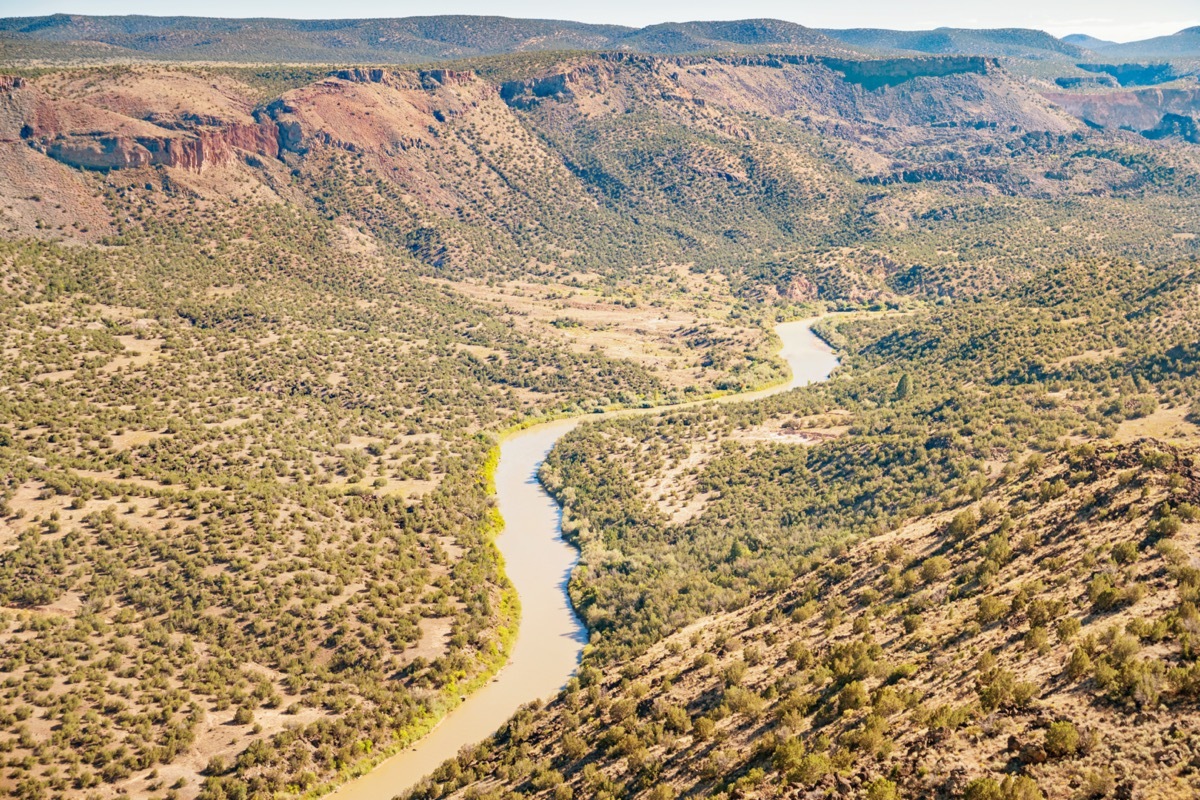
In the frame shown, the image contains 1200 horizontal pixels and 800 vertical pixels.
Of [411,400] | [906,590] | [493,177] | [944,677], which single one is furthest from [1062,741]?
[493,177]

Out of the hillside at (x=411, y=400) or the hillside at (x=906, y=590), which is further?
the hillside at (x=411, y=400)

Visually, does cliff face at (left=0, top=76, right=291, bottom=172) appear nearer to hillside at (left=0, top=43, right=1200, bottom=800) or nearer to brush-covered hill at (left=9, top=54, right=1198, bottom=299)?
brush-covered hill at (left=9, top=54, right=1198, bottom=299)

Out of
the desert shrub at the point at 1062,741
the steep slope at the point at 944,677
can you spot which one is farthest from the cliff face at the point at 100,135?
the desert shrub at the point at 1062,741

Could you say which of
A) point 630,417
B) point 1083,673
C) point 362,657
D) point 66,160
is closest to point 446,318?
point 630,417

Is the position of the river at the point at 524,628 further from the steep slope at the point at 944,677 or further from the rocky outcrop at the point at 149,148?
the rocky outcrop at the point at 149,148

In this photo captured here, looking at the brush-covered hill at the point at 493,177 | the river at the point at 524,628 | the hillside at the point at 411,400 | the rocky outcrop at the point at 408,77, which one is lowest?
the river at the point at 524,628

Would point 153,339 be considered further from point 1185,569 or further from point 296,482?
point 1185,569

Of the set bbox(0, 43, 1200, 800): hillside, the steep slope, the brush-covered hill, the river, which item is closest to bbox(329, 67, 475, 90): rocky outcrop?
the brush-covered hill

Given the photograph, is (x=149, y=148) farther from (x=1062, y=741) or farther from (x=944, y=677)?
(x=1062, y=741)

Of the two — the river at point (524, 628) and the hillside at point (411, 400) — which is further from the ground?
the hillside at point (411, 400)
